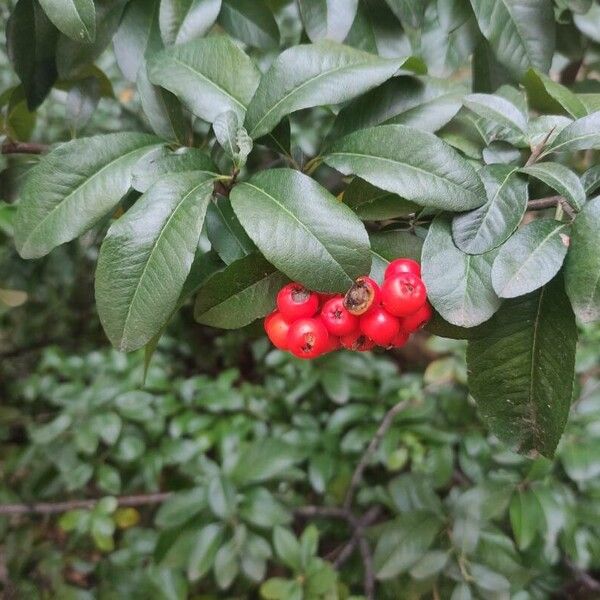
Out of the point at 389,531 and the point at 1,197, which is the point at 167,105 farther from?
the point at 389,531

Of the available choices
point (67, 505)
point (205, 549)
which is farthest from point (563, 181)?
point (67, 505)

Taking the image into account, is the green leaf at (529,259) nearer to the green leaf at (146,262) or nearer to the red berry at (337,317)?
the red berry at (337,317)

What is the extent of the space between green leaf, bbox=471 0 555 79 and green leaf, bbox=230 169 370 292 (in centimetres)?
42

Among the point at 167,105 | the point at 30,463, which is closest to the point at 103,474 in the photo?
the point at 30,463

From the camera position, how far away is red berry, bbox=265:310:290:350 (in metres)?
0.61

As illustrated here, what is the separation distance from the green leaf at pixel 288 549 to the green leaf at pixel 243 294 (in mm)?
724

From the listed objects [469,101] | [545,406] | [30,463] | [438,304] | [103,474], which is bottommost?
[30,463]

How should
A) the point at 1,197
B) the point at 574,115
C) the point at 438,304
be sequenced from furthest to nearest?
the point at 1,197 → the point at 574,115 → the point at 438,304

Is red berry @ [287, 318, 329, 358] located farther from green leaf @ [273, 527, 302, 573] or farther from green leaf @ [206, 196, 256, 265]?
green leaf @ [273, 527, 302, 573]

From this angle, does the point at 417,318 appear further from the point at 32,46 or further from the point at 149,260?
the point at 32,46

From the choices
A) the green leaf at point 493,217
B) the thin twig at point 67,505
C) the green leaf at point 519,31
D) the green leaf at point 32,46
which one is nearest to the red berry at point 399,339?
the green leaf at point 493,217

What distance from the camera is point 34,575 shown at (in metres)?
1.52

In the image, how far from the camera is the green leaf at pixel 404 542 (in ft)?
3.76

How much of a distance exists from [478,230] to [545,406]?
21 cm
